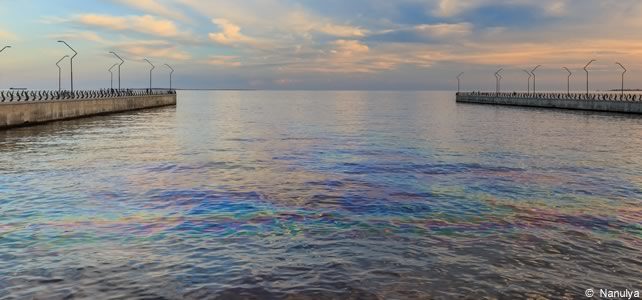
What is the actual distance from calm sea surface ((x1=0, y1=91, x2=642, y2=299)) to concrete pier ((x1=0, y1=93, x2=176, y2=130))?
23020 mm

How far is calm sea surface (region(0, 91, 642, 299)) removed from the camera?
10.6 m

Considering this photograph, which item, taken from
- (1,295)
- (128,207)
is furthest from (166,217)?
(1,295)

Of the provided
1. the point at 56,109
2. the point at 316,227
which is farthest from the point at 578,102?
the point at 316,227

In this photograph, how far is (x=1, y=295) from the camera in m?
9.82

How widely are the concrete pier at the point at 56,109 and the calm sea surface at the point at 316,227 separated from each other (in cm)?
2302

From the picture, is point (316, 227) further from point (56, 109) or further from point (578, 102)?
point (578, 102)

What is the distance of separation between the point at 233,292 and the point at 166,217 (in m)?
7.15

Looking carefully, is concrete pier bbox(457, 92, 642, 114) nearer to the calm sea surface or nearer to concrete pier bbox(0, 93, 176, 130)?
the calm sea surface

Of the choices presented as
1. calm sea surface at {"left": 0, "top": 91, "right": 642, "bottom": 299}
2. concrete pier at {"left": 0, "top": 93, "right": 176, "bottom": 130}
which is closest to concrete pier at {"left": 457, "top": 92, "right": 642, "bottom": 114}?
calm sea surface at {"left": 0, "top": 91, "right": 642, "bottom": 299}

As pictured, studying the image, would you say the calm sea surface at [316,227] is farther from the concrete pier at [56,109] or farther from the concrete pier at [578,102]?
the concrete pier at [578,102]

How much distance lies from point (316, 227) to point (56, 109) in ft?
191

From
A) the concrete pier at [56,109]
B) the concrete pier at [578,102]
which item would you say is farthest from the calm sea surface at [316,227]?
the concrete pier at [578,102]

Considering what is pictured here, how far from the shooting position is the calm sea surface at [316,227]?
10625 millimetres

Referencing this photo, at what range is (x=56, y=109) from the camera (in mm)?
63375
